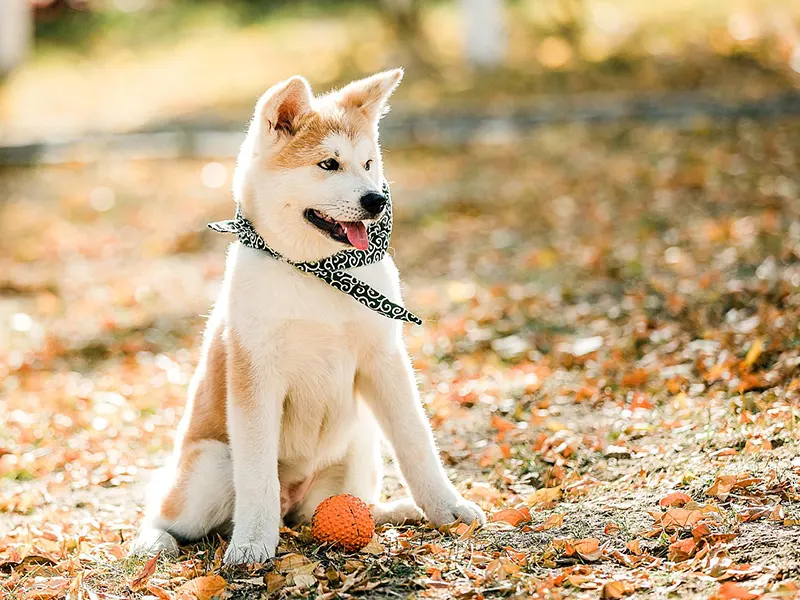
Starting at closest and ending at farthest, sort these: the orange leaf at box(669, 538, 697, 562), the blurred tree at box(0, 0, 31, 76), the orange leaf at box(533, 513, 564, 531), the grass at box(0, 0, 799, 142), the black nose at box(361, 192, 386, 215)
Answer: the orange leaf at box(669, 538, 697, 562) < the black nose at box(361, 192, 386, 215) < the orange leaf at box(533, 513, 564, 531) < the grass at box(0, 0, 799, 142) < the blurred tree at box(0, 0, 31, 76)

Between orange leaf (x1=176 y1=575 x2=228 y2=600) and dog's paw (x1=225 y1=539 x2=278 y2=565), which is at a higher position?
dog's paw (x1=225 y1=539 x2=278 y2=565)

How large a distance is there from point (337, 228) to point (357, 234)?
0.08 meters

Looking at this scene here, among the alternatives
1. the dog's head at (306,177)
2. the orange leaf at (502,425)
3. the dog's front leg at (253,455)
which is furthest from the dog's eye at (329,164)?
the orange leaf at (502,425)

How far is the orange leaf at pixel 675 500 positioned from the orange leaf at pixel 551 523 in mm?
395

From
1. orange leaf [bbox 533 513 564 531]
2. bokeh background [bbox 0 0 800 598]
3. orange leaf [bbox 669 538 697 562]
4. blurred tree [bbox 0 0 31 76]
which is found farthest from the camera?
blurred tree [bbox 0 0 31 76]

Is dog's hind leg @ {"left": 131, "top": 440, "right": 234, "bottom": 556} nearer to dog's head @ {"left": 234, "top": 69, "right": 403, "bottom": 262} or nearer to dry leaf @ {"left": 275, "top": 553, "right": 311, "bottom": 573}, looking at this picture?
→ dry leaf @ {"left": 275, "top": 553, "right": 311, "bottom": 573}

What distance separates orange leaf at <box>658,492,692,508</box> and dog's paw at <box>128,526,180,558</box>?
1.92 metres

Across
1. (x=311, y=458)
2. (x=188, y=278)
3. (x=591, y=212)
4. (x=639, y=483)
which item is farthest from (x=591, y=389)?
(x=188, y=278)

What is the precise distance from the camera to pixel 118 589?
3.68 metres

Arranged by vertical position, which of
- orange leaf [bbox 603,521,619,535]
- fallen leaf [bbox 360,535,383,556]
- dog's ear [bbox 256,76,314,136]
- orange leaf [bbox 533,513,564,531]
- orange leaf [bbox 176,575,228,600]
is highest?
dog's ear [bbox 256,76,314,136]

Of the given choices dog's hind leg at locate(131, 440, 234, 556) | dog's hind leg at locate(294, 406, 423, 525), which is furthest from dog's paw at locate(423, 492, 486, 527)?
dog's hind leg at locate(131, 440, 234, 556)

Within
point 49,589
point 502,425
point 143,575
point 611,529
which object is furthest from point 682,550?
point 49,589

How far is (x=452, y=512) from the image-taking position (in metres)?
3.93

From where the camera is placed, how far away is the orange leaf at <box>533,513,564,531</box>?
151 inches
